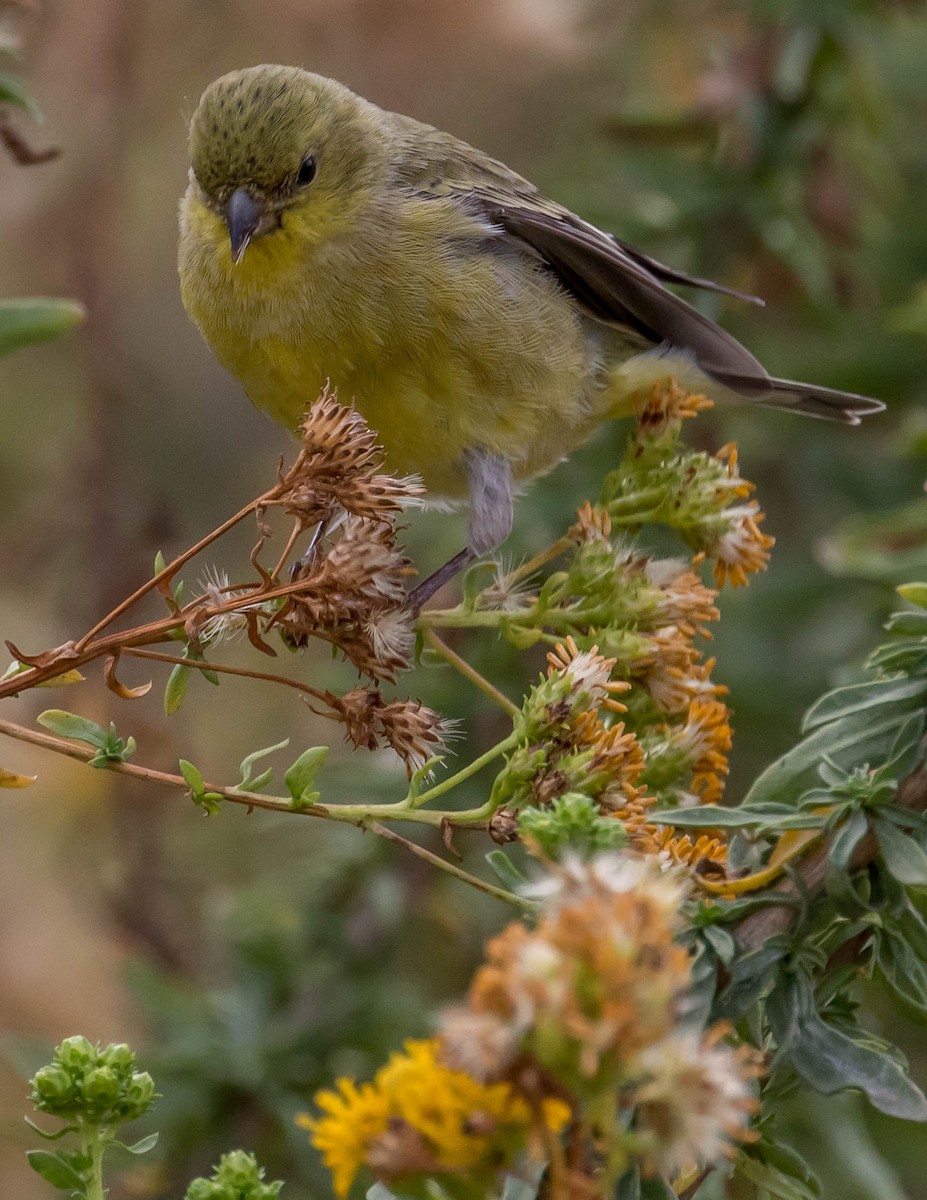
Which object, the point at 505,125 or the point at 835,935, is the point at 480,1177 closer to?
the point at 835,935

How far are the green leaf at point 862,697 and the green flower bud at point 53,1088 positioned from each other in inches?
43.6

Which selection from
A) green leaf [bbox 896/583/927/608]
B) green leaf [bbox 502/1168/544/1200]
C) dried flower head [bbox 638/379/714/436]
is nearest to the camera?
green leaf [bbox 502/1168/544/1200]

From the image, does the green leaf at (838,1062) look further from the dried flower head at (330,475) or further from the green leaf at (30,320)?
the green leaf at (30,320)

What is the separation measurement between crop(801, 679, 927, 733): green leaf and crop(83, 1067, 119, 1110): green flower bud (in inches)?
41.8

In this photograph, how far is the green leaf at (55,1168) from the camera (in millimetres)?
1693

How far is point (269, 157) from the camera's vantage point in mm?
3658

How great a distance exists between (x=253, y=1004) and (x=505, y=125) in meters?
4.57

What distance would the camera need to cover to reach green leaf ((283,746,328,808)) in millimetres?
1913

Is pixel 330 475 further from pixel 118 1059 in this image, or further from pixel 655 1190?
pixel 655 1190

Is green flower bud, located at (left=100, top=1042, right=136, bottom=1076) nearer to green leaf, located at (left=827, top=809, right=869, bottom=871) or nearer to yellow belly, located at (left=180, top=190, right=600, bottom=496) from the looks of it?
green leaf, located at (left=827, top=809, right=869, bottom=871)

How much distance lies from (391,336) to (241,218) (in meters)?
0.45

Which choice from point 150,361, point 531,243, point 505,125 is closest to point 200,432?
point 150,361

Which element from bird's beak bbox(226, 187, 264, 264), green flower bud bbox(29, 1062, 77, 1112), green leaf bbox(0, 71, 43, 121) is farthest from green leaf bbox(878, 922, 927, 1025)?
bird's beak bbox(226, 187, 264, 264)

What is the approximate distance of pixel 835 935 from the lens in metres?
2.07
